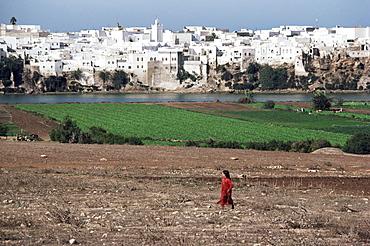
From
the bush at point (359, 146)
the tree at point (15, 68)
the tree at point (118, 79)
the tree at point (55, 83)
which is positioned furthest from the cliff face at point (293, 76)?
the bush at point (359, 146)

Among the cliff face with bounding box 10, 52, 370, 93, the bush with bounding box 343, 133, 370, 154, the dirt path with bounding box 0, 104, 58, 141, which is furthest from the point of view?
the cliff face with bounding box 10, 52, 370, 93

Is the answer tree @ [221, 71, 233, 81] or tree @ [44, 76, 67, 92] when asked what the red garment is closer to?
tree @ [44, 76, 67, 92]

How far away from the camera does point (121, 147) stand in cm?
2350

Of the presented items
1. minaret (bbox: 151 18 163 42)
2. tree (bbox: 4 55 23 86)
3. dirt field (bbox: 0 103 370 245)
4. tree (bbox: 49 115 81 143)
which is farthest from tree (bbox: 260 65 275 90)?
dirt field (bbox: 0 103 370 245)

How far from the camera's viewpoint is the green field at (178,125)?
32.9 meters

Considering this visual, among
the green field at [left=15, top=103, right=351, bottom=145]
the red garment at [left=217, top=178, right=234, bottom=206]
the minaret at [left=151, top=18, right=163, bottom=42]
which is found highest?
the minaret at [left=151, top=18, right=163, bottom=42]

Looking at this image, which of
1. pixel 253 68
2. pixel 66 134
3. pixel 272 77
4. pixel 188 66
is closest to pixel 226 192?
pixel 66 134

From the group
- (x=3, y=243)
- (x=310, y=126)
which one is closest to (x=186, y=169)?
(x=3, y=243)

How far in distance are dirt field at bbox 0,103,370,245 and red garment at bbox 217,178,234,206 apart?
0.14 m

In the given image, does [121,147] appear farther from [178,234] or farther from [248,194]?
[178,234]

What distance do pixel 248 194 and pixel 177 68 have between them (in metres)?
79.7

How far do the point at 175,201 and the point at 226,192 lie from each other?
1.15 metres

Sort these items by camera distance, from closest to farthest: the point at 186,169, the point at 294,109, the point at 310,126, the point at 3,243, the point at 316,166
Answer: the point at 3,243
the point at 186,169
the point at 316,166
the point at 310,126
the point at 294,109

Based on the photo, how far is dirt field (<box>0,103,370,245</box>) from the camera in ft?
29.4
